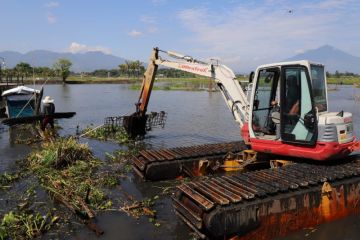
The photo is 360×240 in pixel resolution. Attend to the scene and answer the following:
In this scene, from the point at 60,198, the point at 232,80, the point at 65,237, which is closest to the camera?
the point at 65,237

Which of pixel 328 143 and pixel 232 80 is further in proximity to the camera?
pixel 232 80

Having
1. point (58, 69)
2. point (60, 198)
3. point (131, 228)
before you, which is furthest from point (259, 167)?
point (58, 69)

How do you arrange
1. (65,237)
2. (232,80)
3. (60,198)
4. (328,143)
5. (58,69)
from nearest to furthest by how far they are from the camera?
(65,237) → (328,143) → (60,198) → (232,80) → (58,69)

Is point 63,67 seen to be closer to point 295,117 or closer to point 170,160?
point 170,160

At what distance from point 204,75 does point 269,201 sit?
731 centimetres

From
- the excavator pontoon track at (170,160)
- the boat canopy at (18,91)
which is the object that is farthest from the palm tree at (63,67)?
the excavator pontoon track at (170,160)

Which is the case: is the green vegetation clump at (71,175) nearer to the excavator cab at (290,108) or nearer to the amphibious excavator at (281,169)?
the amphibious excavator at (281,169)

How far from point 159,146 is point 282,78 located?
8.86 metres

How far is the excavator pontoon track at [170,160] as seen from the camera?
441 inches

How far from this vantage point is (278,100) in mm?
9883

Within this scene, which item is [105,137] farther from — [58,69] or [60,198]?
[58,69]

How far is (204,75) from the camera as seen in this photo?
13797 millimetres

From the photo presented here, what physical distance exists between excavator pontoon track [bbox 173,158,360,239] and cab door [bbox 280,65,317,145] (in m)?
0.78

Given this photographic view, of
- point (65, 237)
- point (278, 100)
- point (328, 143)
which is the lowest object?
point (65, 237)
